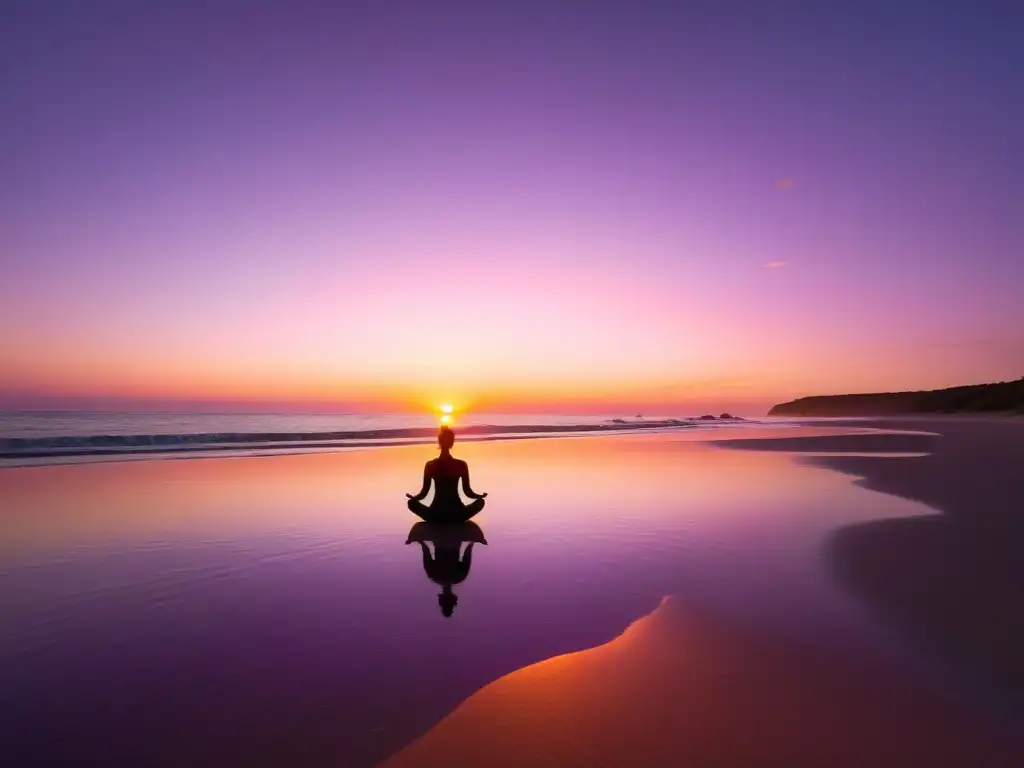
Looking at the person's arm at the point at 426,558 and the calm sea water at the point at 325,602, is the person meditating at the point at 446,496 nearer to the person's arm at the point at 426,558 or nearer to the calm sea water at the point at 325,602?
the calm sea water at the point at 325,602

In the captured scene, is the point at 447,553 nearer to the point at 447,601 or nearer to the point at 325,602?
the point at 447,601

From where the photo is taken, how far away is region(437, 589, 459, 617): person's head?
7.05 m

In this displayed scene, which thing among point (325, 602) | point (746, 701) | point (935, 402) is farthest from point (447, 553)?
point (935, 402)

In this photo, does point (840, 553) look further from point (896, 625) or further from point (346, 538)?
point (346, 538)

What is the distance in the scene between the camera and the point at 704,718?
4.57 m

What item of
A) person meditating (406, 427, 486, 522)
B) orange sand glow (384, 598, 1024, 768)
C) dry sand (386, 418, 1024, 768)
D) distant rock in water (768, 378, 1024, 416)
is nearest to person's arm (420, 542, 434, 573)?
person meditating (406, 427, 486, 522)

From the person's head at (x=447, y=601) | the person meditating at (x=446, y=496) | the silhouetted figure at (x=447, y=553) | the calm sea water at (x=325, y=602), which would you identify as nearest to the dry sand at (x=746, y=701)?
the calm sea water at (x=325, y=602)

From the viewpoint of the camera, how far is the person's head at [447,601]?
23.1 ft

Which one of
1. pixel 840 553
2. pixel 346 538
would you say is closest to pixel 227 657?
pixel 346 538

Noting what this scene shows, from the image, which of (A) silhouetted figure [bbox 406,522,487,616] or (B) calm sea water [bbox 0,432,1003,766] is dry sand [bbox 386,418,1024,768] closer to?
(B) calm sea water [bbox 0,432,1003,766]

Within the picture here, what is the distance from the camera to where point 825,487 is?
1738cm

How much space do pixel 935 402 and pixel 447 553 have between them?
140 m

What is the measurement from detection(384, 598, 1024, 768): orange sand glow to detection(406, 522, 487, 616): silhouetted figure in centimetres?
231

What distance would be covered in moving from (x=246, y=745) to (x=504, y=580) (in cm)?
449
